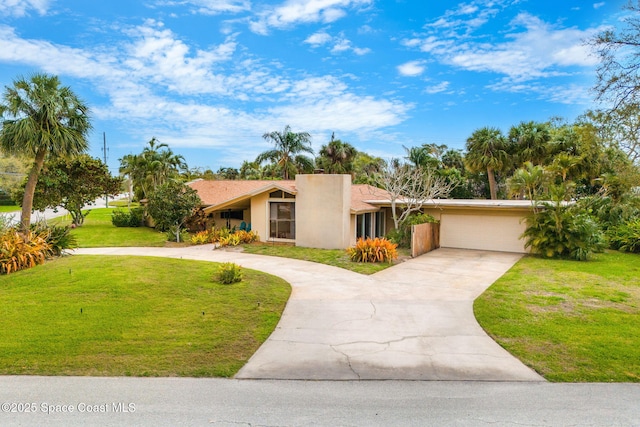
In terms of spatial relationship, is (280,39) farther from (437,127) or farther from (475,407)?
(437,127)

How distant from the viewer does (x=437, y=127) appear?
33.5 m

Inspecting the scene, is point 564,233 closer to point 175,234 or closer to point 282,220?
point 282,220

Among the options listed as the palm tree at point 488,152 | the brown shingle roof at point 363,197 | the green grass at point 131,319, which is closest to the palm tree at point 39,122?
the green grass at point 131,319

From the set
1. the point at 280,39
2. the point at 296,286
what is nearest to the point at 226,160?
the point at 280,39

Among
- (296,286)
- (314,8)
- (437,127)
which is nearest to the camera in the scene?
(296,286)

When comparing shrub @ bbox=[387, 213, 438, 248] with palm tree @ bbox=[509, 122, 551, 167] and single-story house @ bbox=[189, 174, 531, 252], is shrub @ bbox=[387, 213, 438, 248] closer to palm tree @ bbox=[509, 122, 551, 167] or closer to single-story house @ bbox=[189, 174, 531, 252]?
single-story house @ bbox=[189, 174, 531, 252]

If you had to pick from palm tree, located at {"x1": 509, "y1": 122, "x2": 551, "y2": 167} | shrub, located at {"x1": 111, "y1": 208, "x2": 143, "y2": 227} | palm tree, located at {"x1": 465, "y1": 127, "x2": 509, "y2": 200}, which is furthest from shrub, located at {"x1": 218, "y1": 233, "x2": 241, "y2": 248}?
palm tree, located at {"x1": 509, "y1": 122, "x2": 551, "y2": 167}

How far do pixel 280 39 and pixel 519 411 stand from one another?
58.4 ft

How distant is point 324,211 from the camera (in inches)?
706

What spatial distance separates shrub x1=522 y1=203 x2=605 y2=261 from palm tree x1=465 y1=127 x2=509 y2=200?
14.0 m

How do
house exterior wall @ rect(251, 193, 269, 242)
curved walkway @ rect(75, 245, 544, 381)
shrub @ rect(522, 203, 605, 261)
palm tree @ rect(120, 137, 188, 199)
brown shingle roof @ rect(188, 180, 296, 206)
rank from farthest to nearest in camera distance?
palm tree @ rect(120, 137, 188, 199), brown shingle roof @ rect(188, 180, 296, 206), house exterior wall @ rect(251, 193, 269, 242), shrub @ rect(522, 203, 605, 261), curved walkway @ rect(75, 245, 544, 381)

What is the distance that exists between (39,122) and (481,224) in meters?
18.9

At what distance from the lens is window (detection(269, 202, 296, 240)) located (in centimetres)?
1925

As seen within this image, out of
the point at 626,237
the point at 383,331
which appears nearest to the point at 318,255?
the point at 383,331
